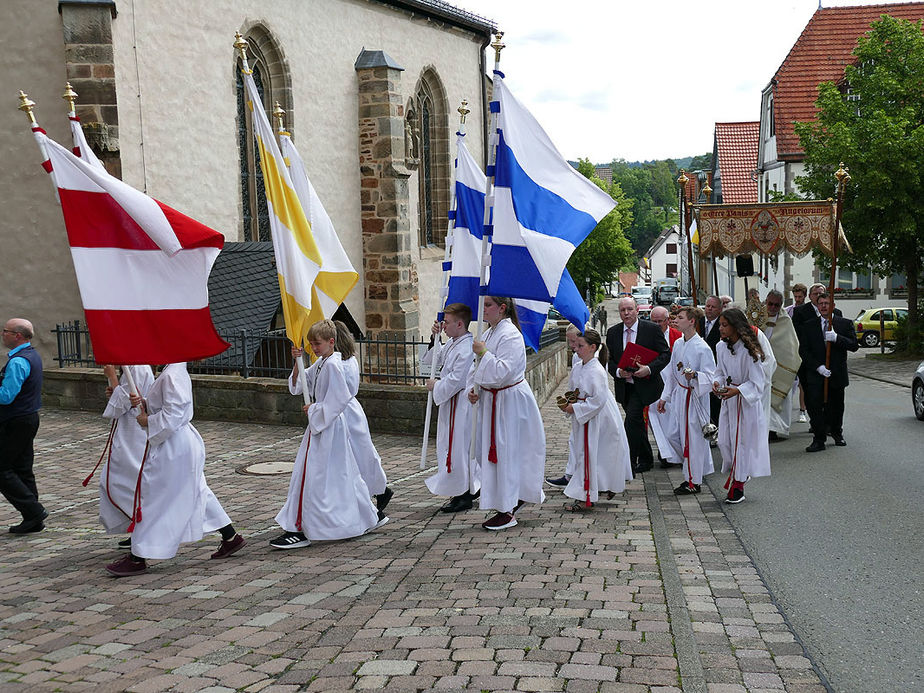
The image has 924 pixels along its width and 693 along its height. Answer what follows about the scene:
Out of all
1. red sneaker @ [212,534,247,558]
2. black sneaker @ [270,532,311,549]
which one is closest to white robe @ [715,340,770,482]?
black sneaker @ [270,532,311,549]

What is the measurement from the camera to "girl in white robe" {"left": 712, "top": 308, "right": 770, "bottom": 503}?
899cm

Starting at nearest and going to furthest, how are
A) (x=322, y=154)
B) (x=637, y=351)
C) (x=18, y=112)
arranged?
(x=637, y=351) → (x=18, y=112) → (x=322, y=154)

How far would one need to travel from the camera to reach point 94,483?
10.4 m

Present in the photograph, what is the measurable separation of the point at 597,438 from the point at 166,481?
3.82m

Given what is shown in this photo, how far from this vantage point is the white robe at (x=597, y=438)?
28.6 ft

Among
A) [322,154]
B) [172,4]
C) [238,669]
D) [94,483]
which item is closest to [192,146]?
[172,4]

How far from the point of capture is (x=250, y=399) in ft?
47.9

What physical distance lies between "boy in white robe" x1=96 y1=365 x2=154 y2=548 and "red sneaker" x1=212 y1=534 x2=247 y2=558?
0.74 meters

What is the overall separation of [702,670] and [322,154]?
18872 mm

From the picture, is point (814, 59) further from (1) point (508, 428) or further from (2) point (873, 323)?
(1) point (508, 428)

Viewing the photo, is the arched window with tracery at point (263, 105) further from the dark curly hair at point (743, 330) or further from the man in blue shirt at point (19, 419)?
the dark curly hair at point (743, 330)

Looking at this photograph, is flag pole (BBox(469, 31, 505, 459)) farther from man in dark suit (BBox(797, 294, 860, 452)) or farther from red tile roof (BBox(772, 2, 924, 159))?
red tile roof (BBox(772, 2, 924, 159))

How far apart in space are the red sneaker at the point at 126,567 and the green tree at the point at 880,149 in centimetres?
2267

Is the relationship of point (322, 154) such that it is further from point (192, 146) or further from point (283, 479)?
point (283, 479)
